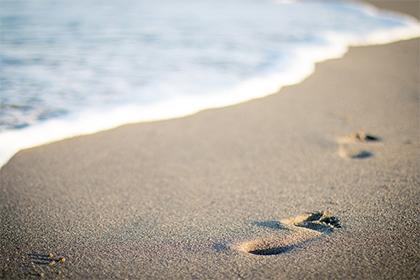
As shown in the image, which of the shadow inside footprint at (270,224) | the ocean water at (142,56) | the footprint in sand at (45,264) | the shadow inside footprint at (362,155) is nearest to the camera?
the footprint in sand at (45,264)

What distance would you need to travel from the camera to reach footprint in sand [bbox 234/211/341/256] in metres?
1.81

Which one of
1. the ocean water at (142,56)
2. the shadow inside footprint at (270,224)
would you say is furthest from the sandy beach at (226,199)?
the ocean water at (142,56)

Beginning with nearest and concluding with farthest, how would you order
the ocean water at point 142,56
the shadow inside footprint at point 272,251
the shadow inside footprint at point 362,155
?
the shadow inside footprint at point 272,251 → the shadow inside footprint at point 362,155 → the ocean water at point 142,56

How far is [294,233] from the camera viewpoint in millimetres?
1893

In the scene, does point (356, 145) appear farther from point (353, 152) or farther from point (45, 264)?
point (45, 264)

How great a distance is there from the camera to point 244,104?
3.65 metres

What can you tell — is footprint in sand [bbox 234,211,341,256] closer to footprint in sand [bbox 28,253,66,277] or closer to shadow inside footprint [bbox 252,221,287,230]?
shadow inside footprint [bbox 252,221,287,230]

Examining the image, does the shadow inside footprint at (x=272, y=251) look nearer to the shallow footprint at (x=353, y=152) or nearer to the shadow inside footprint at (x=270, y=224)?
the shadow inside footprint at (x=270, y=224)

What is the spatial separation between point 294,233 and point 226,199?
1.46 ft

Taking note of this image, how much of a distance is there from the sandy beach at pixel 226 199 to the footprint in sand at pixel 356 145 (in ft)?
0.05

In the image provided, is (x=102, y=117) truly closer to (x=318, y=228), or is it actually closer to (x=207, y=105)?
(x=207, y=105)

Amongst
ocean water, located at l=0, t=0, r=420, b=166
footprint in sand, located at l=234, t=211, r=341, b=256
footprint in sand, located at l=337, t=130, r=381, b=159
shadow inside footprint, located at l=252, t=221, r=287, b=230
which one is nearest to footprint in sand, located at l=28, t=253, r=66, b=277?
footprint in sand, located at l=234, t=211, r=341, b=256

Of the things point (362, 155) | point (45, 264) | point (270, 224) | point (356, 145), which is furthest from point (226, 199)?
point (356, 145)

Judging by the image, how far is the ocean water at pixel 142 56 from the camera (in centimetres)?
329
